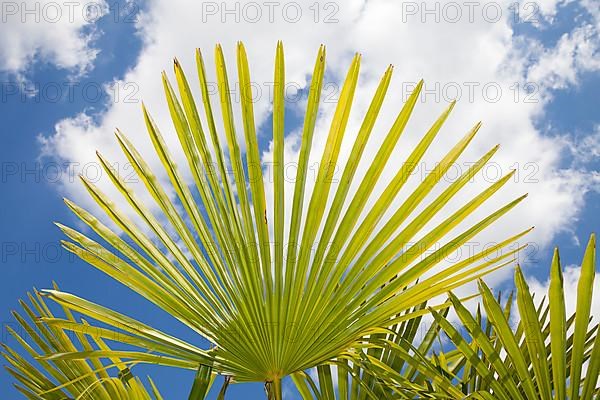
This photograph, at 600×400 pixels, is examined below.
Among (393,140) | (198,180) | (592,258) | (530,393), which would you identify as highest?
(393,140)

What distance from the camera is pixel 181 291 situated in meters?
2.21

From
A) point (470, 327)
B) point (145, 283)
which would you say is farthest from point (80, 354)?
point (470, 327)

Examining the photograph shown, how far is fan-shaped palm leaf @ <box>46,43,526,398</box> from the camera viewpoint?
2.22m

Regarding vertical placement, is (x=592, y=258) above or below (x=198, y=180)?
below

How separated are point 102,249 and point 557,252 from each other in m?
1.46

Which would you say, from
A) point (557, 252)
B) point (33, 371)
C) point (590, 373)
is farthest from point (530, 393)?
point (33, 371)

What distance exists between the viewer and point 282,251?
7.34 ft

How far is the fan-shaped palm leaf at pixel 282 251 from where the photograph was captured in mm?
2225

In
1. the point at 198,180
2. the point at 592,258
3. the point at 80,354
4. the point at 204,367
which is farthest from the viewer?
the point at 198,180

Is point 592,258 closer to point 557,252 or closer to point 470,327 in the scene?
A: point 557,252

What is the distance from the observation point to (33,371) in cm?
258

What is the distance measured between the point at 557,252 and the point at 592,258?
0.10 meters

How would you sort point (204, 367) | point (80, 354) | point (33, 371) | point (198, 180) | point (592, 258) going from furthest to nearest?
A: point (33, 371)
point (198, 180)
point (204, 367)
point (80, 354)
point (592, 258)

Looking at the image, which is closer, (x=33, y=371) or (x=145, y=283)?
(x=145, y=283)
